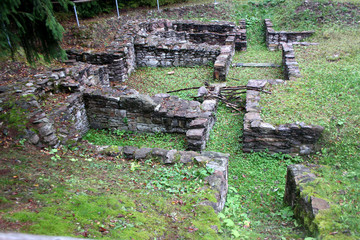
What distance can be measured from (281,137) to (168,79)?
629 cm

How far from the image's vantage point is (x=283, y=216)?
4.91 meters

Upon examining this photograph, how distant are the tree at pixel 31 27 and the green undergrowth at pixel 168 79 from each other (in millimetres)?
5678

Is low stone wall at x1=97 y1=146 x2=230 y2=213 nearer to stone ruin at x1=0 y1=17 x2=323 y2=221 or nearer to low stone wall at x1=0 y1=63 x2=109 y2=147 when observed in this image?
stone ruin at x1=0 y1=17 x2=323 y2=221

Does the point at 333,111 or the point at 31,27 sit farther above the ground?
the point at 31,27

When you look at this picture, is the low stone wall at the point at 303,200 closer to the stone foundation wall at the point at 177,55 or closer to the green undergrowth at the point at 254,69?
the green undergrowth at the point at 254,69

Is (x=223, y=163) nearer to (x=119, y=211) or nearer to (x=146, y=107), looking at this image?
(x=119, y=211)

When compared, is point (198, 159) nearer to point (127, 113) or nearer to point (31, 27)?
point (127, 113)

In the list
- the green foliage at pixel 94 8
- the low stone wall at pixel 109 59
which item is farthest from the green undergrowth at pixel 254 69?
the green foliage at pixel 94 8

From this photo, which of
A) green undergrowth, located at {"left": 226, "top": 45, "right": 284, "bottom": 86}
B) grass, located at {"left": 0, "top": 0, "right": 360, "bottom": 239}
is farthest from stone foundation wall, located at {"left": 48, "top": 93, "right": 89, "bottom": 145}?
green undergrowth, located at {"left": 226, "top": 45, "right": 284, "bottom": 86}

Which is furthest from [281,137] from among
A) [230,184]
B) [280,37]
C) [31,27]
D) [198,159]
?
[280,37]

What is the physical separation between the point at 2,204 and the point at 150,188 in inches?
89.9

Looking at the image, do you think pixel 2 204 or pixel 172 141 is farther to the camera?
pixel 172 141

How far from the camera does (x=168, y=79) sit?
11844mm

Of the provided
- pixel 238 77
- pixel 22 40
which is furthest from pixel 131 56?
pixel 22 40
